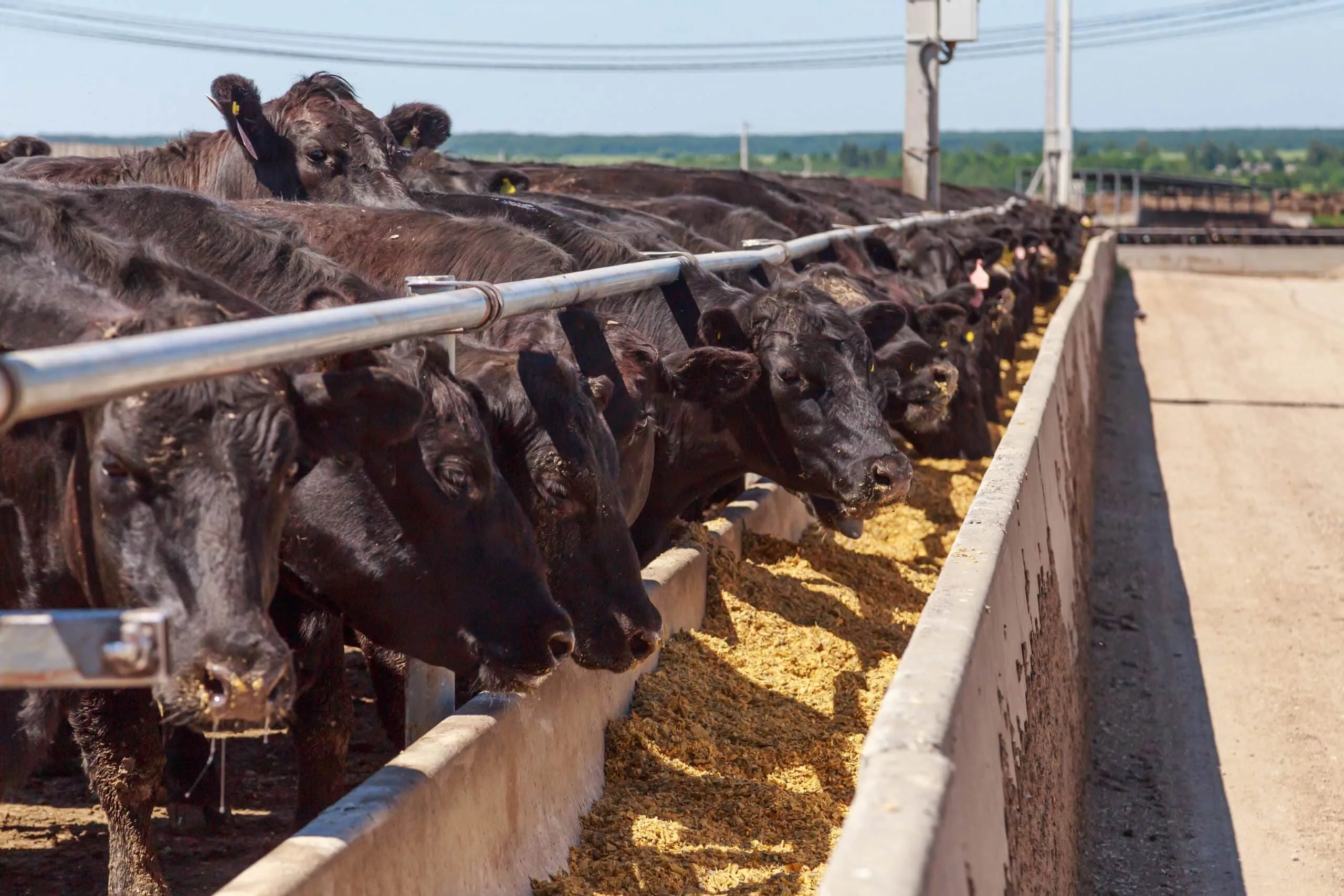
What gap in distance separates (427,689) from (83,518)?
115 cm

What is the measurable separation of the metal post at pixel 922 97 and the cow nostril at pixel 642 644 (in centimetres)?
1497

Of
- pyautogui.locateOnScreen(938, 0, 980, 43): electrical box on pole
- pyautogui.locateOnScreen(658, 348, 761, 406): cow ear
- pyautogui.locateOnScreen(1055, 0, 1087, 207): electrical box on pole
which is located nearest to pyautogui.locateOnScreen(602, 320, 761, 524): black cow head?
pyautogui.locateOnScreen(658, 348, 761, 406): cow ear

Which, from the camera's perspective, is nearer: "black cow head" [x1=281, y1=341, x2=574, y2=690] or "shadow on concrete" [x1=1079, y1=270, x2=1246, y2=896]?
"black cow head" [x1=281, y1=341, x2=574, y2=690]

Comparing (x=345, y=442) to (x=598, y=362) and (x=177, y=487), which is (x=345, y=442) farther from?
(x=598, y=362)

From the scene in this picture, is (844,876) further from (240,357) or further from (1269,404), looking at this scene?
(1269,404)

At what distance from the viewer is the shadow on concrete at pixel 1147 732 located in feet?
18.2

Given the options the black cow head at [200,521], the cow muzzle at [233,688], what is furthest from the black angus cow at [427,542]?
the cow muzzle at [233,688]

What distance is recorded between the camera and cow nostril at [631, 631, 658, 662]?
4270 mm

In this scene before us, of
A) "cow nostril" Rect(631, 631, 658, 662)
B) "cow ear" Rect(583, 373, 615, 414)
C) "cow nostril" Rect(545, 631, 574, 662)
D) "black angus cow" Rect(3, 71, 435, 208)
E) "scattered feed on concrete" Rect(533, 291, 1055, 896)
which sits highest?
"black angus cow" Rect(3, 71, 435, 208)

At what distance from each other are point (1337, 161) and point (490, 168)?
629ft

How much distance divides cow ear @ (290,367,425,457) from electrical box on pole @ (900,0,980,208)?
15.3 metres

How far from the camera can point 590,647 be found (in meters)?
4.24

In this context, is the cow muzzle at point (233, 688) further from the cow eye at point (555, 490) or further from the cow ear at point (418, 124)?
the cow ear at point (418, 124)

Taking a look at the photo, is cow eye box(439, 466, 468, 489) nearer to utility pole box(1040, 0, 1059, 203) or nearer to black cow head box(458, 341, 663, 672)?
black cow head box(458, 341, 663, 672)
